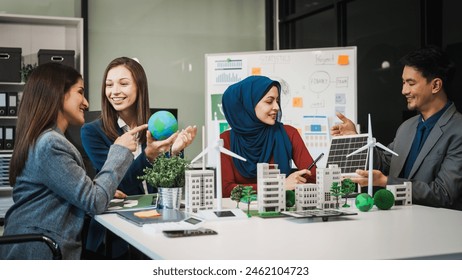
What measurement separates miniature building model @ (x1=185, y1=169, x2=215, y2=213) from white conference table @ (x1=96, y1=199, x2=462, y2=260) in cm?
20

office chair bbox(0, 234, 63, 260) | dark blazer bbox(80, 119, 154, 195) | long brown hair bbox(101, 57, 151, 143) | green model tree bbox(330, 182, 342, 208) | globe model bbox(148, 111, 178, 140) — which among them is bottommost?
office chair bbox(0, 234, 63, 260)

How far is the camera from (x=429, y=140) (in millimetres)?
2443

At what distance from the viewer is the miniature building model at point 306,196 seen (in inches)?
72.7

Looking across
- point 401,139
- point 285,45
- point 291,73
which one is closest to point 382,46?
point 291,73

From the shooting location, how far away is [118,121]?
7.66ft

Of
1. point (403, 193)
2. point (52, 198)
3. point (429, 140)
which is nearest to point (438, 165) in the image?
point (429, 140)

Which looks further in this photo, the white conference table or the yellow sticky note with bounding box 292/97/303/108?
the yellow sticky note with bounding box 292/97/303/108

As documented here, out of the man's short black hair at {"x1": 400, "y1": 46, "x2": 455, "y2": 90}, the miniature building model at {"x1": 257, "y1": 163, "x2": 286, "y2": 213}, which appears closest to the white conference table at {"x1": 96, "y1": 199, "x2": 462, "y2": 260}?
the miniature building model at {"x1": 257, "y1": 163, "x2": 286, "y2": 213}

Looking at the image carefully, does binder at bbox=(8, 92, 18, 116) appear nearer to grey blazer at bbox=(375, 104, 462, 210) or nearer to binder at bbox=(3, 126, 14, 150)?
binder at bbox=(3, 126, 14, 150)

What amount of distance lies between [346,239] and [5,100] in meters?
3.45

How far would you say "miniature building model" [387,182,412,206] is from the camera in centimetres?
202

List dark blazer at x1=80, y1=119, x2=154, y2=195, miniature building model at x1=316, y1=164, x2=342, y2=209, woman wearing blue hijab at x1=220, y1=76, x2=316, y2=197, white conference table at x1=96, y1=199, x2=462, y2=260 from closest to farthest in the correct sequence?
white conference table at x1=96, y1=199, x2=462, y2=260, miniature building model at x1=316, y1=164, x2=342, y2=209, dark blazer at x1=80, y1=119, x2=154, y2=195, woman wearing blue hijab at x1=220, y1=76, x2=316, y2=197
